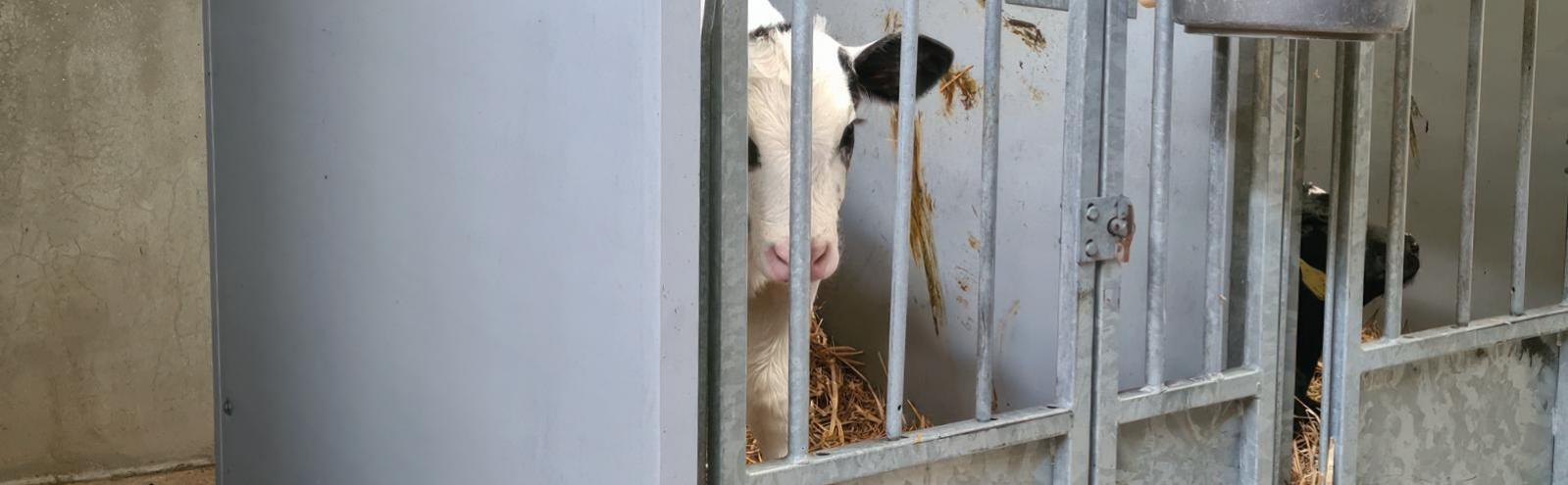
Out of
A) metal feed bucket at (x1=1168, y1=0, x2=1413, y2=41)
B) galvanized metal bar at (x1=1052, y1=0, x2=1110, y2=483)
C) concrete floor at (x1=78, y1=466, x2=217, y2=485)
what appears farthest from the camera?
concrete floor at (x1=78, y1=466, x2=217, y2=485)

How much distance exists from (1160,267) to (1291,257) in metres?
0.37

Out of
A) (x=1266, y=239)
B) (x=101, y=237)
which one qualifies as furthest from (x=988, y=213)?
(x=101, y=237)

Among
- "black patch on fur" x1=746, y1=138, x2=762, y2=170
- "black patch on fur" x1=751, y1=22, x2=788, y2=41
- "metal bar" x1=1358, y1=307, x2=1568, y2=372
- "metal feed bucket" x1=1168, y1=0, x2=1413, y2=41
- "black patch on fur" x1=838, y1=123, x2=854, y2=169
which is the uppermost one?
"black patch on fur" x1=751, y1=22, x2=788, y2=41

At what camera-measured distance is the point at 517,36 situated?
1809 millimetres

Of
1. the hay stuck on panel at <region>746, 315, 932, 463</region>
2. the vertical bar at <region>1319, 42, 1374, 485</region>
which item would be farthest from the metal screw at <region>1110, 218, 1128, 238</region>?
the hay stuck on panel at <region>746, 315, 932, 463</region>

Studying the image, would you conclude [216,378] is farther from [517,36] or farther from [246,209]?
[517,36]

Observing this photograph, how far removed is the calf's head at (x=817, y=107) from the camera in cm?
284

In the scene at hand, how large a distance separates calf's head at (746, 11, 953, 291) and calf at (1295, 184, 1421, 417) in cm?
88

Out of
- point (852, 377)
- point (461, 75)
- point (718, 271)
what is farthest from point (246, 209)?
point (852, 377)

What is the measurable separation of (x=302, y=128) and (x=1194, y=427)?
62.4 inches

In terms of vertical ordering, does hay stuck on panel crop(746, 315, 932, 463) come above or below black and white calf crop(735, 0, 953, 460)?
below

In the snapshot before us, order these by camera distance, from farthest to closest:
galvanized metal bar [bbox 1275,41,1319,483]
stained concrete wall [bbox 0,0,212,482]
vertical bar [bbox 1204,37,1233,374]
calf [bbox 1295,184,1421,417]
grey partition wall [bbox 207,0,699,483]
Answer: stained concrete wall [bbox 0,0,212,482]
calf [bbox 1295,184,1421,417]
galvanized metal bar [bbox 1275,41,1319,483]
vertical bar [bbox 1204,37,1233,374]
grey partition wall [bbox 207,0,699,483]

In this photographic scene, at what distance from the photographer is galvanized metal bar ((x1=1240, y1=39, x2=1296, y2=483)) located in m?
2.37

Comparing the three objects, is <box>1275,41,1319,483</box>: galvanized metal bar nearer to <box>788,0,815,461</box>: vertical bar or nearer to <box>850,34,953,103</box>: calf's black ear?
<box>850,34,953,103</box>: calf's black ear
